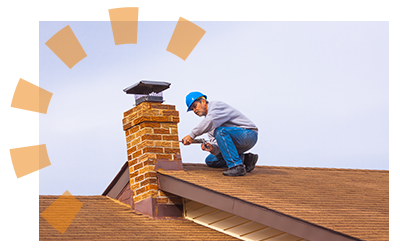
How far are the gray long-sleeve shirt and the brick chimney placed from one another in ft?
1.95

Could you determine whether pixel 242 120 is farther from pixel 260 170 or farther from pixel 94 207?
pixel 94 207

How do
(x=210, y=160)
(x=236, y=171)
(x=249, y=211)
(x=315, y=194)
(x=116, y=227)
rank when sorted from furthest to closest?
(x=210, y=160) < (x=236, y=171) < (x=315, y=194) < (x=116, y=227) < (x=249, y=211)

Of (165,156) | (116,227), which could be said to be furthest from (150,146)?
(116,227)

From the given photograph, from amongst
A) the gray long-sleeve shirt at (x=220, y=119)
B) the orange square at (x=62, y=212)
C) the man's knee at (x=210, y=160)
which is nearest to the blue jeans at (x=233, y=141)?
the gray long-sleeve shirt at (x=220, y=119)

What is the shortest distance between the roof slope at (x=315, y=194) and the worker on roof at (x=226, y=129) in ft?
1.15

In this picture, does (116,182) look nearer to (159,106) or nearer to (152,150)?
(152,150)

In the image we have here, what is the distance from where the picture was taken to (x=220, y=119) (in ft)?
28.8

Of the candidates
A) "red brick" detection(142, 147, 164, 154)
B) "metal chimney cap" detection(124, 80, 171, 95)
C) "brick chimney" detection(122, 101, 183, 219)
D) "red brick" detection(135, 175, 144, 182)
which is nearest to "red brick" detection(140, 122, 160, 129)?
"brick chimney" detection(122, 101, 183, 219)

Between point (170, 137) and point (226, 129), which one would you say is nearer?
point (226, 129)

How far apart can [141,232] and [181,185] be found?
3.43 feet

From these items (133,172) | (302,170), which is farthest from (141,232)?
(302,170)

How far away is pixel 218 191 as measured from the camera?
7.62 metres

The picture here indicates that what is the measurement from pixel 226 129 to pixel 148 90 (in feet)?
5.32

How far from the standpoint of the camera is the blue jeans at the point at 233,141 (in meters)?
8.83
